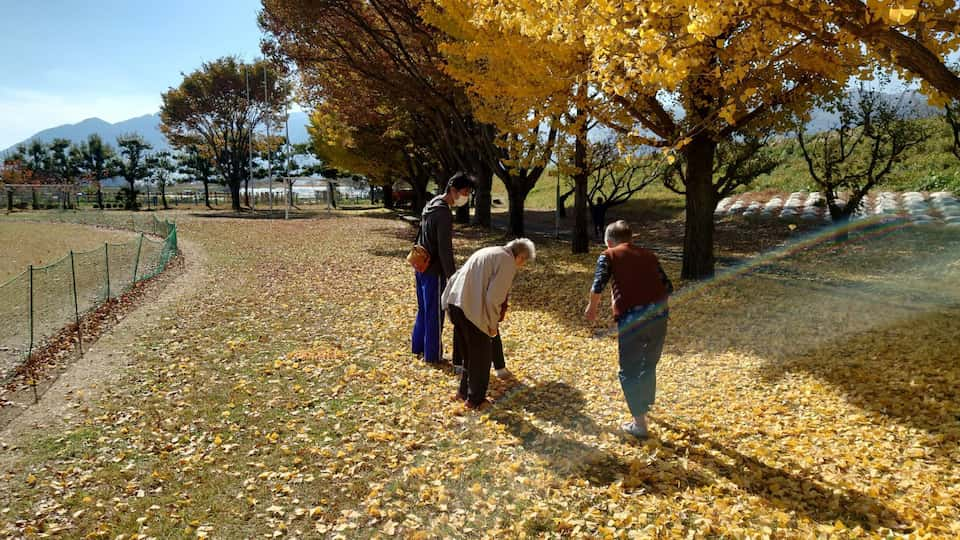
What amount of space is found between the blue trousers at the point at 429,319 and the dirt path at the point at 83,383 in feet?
11.3

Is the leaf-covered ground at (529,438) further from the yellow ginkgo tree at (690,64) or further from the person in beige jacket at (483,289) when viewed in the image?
the yellow ginkgo tree at (690,64)

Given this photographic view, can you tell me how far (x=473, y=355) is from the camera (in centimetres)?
527

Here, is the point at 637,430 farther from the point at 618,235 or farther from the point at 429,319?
the point at 429,319

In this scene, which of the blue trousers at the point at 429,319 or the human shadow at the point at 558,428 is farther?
the blue trousers at the point at 429,319

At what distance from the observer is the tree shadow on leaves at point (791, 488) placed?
3637 mm

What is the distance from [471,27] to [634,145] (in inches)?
173

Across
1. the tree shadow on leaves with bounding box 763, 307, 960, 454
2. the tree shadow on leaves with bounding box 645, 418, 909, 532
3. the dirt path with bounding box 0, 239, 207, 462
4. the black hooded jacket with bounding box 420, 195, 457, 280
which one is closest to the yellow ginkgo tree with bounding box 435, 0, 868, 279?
the black hooded jacket with bounding box 420, 195, 457, 280

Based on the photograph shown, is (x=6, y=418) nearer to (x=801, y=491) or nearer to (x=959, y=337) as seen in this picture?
(x=801, y=491)

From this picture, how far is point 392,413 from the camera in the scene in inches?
221

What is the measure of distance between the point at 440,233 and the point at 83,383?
4319mm

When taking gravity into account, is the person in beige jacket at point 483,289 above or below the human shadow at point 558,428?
above

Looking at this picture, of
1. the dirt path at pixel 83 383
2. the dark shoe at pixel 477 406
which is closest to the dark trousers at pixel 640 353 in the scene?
the dark shoe at pixel 477 406

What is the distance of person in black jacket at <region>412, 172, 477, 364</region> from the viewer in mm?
5855

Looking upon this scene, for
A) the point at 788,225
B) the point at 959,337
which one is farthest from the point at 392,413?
the point at 788,225
